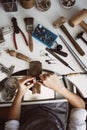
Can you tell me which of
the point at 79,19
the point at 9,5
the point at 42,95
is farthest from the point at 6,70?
the point at 79,19

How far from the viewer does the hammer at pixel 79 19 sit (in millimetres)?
1469

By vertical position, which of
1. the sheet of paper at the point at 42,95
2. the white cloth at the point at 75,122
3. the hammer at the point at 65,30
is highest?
the hammer at the point at 65,30

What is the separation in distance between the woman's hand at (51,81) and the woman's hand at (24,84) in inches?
2.1

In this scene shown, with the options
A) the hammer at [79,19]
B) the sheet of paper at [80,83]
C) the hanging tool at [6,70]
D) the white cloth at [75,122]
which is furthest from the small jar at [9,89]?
the hammer at [79,19]

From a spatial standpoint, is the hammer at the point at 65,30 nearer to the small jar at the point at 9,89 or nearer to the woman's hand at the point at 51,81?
the woman's hand at the point at 51,81

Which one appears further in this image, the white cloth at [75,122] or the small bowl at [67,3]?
the small bowl at [67,3]

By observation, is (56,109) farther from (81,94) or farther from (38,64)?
(38,64)

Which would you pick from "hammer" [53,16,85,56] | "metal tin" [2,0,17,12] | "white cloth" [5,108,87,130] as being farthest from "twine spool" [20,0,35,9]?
"white cloth" [5,108,87,130]

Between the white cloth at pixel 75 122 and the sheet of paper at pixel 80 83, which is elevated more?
the sheet of paper at pixel 80 83

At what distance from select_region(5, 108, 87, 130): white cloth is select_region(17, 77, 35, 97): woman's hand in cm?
14

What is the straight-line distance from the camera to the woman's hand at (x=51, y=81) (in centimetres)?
130

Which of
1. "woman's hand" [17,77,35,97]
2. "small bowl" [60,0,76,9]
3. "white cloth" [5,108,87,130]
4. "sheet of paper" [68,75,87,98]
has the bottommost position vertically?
"white cloth" [5,108,87,130]

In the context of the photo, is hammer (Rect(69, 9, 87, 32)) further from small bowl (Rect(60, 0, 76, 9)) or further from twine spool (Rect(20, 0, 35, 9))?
twine spool (Rect(20, 0, 35, 9))

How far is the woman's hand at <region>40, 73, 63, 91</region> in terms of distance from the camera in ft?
4.25
